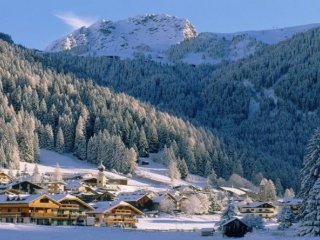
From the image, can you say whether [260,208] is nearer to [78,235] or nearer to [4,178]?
[4,178]

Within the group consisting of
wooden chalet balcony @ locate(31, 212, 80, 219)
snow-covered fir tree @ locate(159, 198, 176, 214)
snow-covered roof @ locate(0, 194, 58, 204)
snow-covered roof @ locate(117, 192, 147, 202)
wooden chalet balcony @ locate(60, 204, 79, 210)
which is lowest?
snow-covered fir tree @ locate(159, 198, 176, 214)

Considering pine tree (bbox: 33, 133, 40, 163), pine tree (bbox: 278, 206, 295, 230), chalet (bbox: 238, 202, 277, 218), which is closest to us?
pine tree (bbox: 278, 206, 295, 230)

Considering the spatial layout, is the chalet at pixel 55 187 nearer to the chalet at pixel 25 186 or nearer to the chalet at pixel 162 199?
the chalet at pixel 25 186

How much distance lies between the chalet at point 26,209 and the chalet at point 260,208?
198 feet

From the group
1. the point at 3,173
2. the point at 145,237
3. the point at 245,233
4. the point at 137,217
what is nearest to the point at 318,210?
the point at 245,233

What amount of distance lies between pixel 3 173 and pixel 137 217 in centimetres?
4703

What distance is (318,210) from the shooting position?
7619 cm

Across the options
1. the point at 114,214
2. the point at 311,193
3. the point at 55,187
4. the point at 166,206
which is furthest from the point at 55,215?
the point at 311,193

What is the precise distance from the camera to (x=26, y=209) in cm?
10988

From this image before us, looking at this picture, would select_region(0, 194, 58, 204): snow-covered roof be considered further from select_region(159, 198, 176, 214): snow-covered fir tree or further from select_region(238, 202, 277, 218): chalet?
select_region(238, 202, 277, 218): chalet

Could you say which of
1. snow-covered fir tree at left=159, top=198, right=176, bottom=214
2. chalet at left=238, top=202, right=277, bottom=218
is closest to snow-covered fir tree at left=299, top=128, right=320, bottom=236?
snow-covered fir tree at left=159, top=198, right=176, bottom=214

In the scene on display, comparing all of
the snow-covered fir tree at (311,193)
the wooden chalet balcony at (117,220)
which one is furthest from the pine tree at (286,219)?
the wooden chalet balcony at (117,220)

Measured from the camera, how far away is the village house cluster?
362 feet

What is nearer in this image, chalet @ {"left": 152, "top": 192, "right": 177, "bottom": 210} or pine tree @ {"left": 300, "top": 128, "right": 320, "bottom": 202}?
pine tree @ {"left": 300, "top": 128, "right": 320, "bottom": 202}
